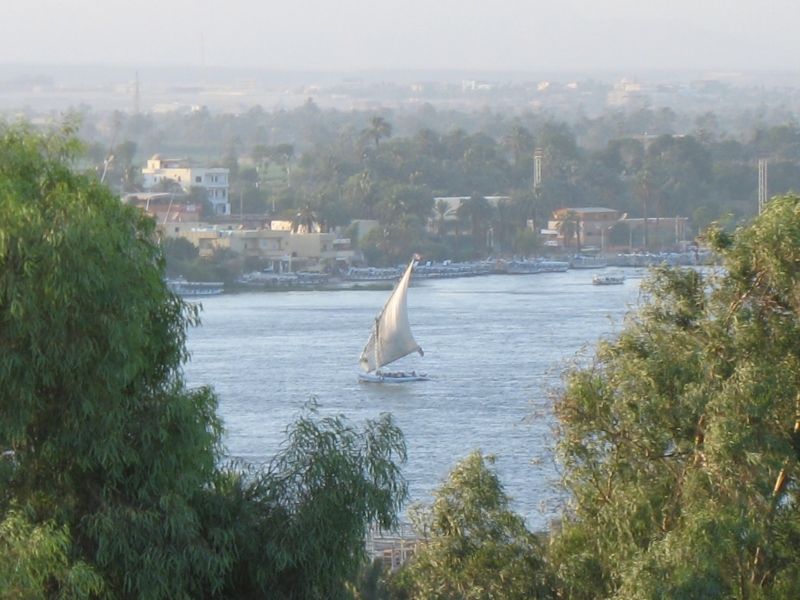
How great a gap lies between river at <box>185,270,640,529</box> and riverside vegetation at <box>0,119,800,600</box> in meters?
4.87

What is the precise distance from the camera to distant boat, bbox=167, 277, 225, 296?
87.8 feet

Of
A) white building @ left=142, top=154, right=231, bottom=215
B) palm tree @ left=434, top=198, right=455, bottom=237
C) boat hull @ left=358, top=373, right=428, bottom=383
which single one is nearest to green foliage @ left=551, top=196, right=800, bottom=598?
boat hull @ left=358, top=373, right=428, bottom=383

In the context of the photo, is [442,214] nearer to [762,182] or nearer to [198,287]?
[198,287]

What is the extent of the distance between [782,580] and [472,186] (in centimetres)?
3742

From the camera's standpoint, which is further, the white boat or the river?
the white boat

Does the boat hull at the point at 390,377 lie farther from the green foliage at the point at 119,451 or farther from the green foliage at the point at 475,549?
the green foliage at the point at 119,451

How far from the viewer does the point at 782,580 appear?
3.38m

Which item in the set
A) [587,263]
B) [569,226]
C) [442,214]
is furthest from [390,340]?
[569,226]

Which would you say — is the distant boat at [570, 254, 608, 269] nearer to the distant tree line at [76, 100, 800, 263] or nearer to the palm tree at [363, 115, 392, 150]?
the distant tree line at [76, 100, 800, 263]

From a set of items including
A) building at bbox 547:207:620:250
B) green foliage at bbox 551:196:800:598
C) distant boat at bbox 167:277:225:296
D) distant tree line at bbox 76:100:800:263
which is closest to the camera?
green foliage at bbox 551:196:800:598

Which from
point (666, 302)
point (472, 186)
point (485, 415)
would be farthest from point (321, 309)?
point (666, 302)

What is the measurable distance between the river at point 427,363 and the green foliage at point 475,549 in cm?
473

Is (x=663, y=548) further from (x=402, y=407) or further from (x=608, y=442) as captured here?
(x=402, y=407)

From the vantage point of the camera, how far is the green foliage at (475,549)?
3.77 m
